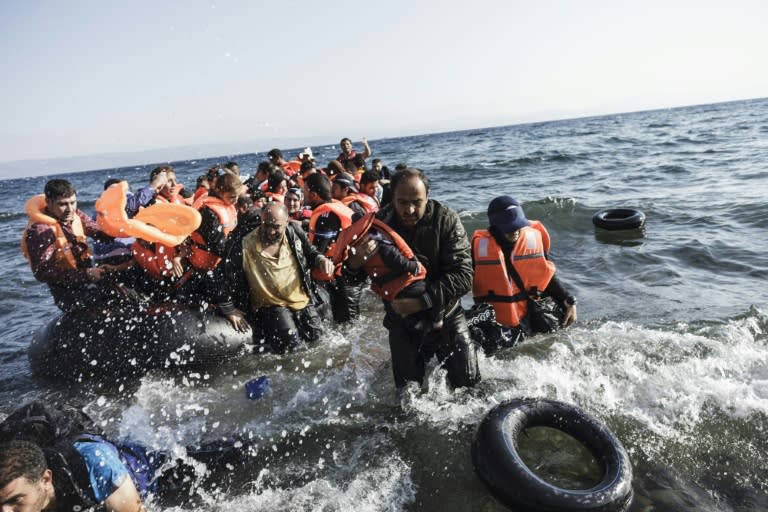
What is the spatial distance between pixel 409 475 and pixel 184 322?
123 inches

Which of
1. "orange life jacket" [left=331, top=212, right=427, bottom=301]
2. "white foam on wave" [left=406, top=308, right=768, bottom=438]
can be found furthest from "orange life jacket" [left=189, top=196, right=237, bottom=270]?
"white foam on wave" [left=406, top=308, right=768, bottom=438]

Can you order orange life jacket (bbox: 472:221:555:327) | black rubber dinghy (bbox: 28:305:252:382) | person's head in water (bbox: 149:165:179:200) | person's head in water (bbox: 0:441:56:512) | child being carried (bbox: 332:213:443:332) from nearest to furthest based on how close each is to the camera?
person's head in water (bbox: 0:441:56:512)
child being carried (bbox: 332:213:443:332)
orange life jacket (bbox: 472:221:555:327)
black rubber dinghy (bbox: 28:305:252:382)
person's head in water (bbox: 149:165:179:200)

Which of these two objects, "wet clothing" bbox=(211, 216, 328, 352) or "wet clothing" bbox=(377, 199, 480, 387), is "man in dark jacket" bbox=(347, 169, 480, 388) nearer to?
"wet clothing" bbox=(377, 199, 480, 387)

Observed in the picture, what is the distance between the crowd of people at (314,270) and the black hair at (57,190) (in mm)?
15

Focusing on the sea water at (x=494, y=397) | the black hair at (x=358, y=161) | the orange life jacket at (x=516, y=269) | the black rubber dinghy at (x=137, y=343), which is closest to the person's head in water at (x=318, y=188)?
the sea water at (x=494, y=397)

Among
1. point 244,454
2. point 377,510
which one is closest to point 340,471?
point 377,510

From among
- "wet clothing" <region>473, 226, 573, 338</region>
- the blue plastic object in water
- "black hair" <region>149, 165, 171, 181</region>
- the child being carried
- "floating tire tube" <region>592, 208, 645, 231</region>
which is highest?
"black hair" <region>149, 165, 171, 181</region>

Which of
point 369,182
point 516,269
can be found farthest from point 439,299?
point 369,182

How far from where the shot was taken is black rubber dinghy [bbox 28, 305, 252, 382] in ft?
17.3

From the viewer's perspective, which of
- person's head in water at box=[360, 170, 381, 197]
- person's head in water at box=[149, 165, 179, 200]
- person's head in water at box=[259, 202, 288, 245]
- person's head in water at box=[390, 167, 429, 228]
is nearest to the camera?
person's head in water at box=[390, 167, 429, 228]

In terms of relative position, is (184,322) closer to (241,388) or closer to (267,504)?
(241,388)

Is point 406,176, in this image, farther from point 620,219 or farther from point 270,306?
point 620,219

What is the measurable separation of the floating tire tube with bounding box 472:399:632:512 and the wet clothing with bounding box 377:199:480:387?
0.52m

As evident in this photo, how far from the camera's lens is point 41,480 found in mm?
2348
